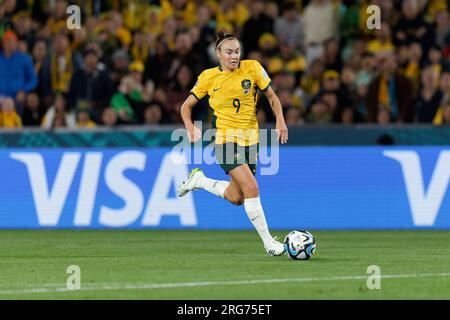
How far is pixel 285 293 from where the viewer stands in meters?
9.70

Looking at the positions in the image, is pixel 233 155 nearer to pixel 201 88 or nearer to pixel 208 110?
pixel 201 88

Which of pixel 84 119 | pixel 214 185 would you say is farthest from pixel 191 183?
pixel 84 119

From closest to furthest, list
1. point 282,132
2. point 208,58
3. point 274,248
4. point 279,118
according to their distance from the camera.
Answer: point 282,132 < point 279,118 < point 274,248 < point 208,58

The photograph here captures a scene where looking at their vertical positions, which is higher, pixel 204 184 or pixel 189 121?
pixel 189 121

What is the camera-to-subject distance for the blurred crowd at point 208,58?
64.9 ft

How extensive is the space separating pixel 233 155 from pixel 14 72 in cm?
851

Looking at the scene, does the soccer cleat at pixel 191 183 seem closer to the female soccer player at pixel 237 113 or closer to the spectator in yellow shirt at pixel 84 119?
the female soccer player at pixel 237 113

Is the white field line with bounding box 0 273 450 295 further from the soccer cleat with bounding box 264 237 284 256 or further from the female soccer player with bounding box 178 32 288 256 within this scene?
the female soccer player with bounding box 178 32 288 256

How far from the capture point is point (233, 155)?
42.5 ft

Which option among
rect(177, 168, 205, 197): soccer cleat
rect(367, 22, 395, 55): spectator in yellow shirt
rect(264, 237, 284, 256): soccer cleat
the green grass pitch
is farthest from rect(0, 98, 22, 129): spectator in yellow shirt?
rect(264, 237, 284, 256): soccer cleat

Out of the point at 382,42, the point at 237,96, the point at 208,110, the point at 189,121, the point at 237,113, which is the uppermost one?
the point at 382,42

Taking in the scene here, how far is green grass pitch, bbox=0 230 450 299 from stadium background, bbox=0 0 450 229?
2.81 feet

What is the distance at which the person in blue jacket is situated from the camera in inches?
808

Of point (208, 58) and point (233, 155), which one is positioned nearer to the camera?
point (233, 155)
